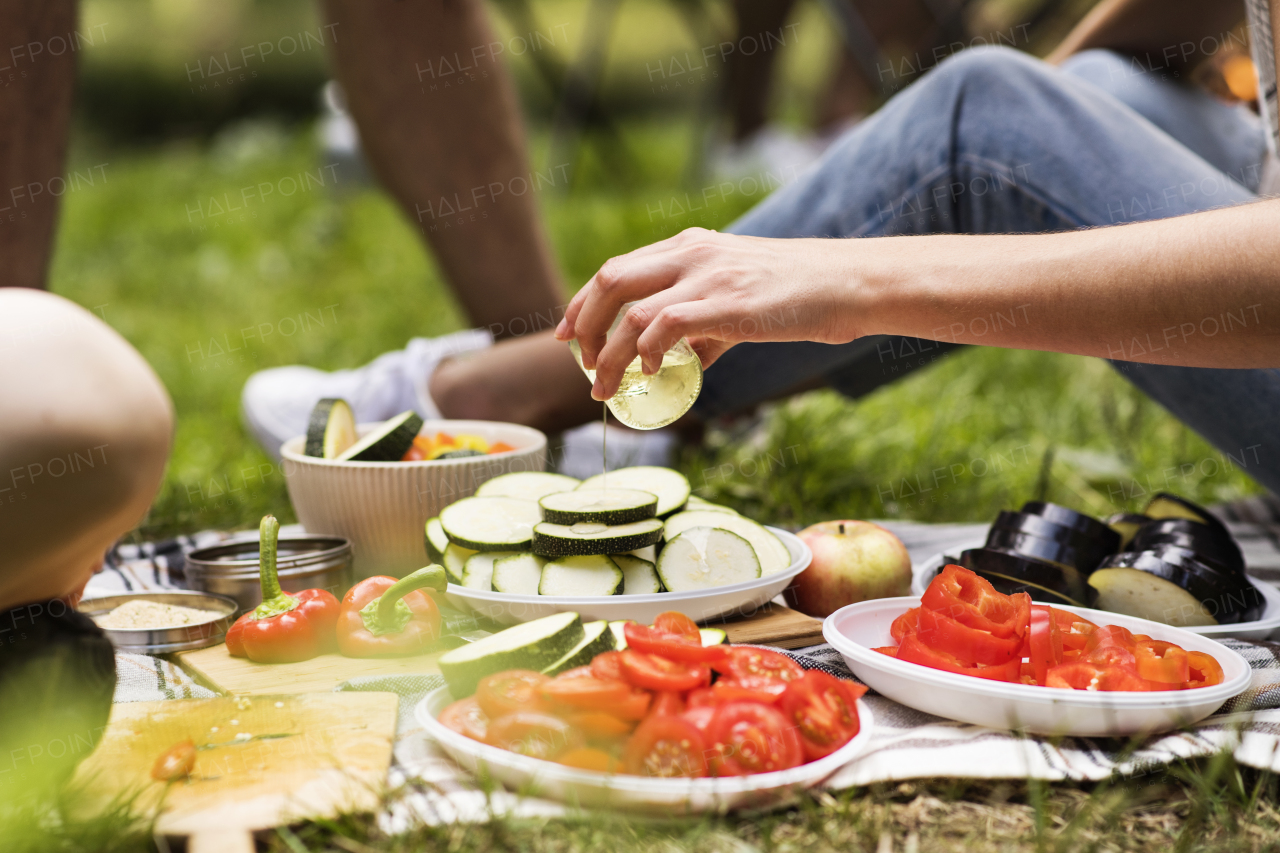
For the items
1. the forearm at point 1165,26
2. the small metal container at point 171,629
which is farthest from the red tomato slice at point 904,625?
the forearm at point 1165,26

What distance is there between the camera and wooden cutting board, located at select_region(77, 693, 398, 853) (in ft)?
3.24

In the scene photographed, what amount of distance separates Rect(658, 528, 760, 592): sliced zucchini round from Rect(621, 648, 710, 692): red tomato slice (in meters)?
0.31

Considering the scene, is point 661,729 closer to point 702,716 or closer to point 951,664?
point 702,716

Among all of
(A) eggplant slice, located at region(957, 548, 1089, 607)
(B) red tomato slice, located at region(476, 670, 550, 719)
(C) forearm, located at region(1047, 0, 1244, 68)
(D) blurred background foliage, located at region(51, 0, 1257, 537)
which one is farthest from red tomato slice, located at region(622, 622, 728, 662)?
(C) forearm, located at region(1047, 0, 1244, 68)

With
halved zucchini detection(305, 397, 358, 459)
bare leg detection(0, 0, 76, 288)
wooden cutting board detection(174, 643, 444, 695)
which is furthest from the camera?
Result: bare leg detection(0, 0, 76, 288)

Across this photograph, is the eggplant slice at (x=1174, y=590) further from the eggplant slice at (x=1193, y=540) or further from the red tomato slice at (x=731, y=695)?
the red tomato slice at (x=731, y=695)

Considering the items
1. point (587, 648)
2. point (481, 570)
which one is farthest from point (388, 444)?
point (587, 648)

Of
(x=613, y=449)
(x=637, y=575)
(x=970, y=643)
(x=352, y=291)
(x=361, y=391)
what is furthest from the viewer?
(x=352, y=291)

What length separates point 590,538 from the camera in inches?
54.7

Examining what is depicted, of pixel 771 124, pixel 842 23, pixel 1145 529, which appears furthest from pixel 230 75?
pixel 1145 529

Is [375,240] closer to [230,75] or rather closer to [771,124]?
[771,124]

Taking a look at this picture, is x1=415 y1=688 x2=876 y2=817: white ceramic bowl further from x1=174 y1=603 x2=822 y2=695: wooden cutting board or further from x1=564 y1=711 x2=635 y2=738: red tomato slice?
x1=174 y1=603 x2=822 y2=695: wooden cutting board

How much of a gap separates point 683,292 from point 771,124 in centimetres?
749

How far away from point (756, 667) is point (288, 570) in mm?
779
